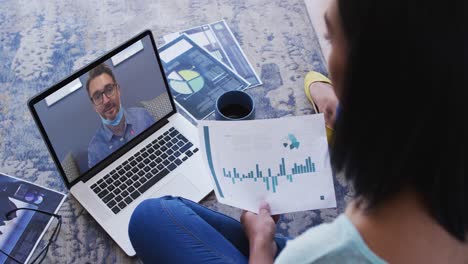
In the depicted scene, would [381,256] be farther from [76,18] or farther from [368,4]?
[76,18]

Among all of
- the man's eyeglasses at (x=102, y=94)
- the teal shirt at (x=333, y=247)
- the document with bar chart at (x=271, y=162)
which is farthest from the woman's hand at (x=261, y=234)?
the man's eyeglasses at (x=102, y=94)

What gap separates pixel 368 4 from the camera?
0.44 meters

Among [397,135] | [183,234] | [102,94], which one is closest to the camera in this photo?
[397,135]

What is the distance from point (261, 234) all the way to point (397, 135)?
15.9 inches

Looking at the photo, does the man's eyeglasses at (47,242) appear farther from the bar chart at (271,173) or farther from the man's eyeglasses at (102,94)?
the bar chart at (271,173)

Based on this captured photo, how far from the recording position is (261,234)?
0.84 meters

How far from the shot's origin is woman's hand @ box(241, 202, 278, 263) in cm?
83

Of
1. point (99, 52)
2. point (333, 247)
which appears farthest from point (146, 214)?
point (99, 52)

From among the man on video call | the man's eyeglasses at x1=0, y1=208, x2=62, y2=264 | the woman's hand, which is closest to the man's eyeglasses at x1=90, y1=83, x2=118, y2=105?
the man on video call

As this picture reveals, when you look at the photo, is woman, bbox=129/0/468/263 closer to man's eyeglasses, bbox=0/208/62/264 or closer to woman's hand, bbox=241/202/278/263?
woman's hand, bbox=241/202/278/263

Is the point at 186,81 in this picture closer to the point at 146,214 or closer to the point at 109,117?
the point at 109,117

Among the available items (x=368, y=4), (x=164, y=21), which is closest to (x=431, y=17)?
(x=368, y=4)

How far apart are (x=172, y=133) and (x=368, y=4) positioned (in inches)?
26.5

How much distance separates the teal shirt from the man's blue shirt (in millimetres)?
528
